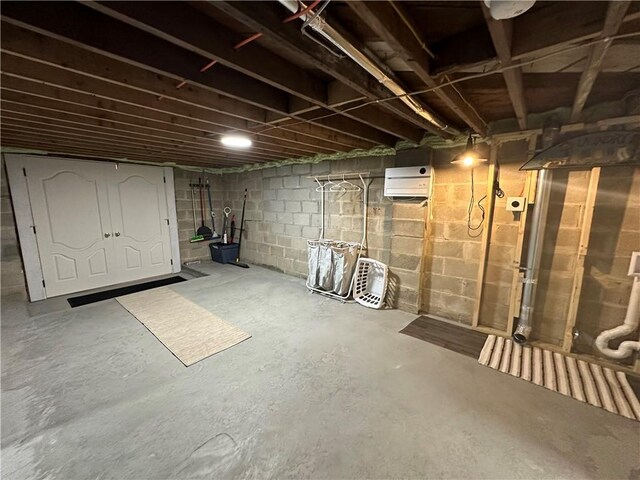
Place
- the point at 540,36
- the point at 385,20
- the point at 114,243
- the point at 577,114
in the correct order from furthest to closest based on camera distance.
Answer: the point at 114,243
the point at 577,114
the point at 540,36
the point at 385,20

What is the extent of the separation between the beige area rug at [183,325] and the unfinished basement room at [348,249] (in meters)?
0.03

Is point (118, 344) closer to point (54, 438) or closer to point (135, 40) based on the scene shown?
point (54, 438)

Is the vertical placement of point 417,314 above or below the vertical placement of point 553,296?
below

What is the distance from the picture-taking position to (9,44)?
119 cm

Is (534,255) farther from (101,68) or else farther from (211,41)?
(101,68)

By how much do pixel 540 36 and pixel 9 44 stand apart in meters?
2.44

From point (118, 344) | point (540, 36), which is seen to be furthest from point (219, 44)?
point (118, 344)

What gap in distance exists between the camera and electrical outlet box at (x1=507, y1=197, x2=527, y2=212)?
2.46m

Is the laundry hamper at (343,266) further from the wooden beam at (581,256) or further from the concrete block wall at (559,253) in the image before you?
the wooden beam at (581,256)

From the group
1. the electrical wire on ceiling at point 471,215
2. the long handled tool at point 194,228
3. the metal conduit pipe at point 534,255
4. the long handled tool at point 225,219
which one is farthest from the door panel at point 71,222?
the metal conduit pipe at point 534,255

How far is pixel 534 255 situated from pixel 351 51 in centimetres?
250

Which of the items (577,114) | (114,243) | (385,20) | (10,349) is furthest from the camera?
(114,243)

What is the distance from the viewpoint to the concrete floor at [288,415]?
4.55 ft

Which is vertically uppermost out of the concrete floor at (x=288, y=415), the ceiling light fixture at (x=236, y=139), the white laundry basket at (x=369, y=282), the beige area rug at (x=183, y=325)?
the ceiling light fixture at (x=236, y=139)
